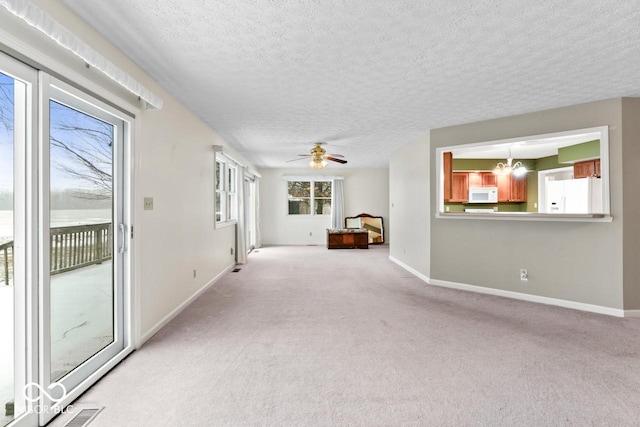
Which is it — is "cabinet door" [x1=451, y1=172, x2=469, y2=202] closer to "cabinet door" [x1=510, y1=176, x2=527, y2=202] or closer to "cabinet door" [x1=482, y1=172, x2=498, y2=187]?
"cabinet door" [x1=482, y1=172, x2=498, y2=187]

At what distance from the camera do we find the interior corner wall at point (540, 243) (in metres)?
3.23

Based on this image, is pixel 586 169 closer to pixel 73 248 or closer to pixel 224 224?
pixel 224 224

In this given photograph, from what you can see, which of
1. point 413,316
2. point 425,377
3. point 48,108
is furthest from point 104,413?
point 413,316

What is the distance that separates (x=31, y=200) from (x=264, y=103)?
228cm

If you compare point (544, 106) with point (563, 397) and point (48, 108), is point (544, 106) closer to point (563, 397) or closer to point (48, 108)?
point (563, 397)

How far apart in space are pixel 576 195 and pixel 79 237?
7181 millimetres

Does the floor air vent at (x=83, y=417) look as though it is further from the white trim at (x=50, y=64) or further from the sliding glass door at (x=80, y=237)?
the white trim at (x=50, y=64)

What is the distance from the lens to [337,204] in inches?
357

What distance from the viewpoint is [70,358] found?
6.34 feet

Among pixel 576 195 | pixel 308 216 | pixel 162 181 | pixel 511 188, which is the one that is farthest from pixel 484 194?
pixel 162 181

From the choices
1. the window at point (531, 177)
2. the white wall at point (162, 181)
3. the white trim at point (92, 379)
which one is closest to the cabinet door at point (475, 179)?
the window at point (531, 177)

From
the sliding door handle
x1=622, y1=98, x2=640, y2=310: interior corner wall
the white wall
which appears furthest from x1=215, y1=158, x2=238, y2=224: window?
x1=622, y1=98, x2=640, y2=310: interior corner wall

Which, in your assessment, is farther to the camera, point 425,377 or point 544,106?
point 544,106

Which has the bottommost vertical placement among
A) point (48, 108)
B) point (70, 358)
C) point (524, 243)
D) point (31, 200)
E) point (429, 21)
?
point (70, 358)
